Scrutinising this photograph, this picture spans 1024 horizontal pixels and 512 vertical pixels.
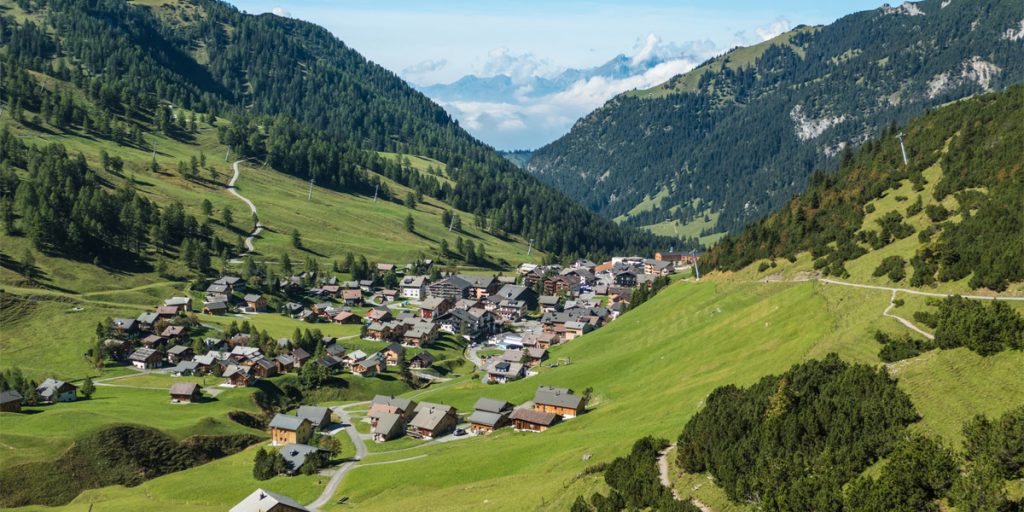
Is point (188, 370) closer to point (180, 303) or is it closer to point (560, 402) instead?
point (180, 303)

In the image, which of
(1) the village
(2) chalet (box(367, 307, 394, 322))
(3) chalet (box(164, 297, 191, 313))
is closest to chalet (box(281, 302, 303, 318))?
(1) the village

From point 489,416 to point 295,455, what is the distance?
29229mm

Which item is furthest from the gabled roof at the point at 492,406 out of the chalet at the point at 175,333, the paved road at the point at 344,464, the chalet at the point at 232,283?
the chalet at the point at 232,283

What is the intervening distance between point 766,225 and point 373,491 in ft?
286

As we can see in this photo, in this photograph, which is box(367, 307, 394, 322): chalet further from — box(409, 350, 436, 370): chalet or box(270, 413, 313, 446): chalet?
box(270, 413, 313, 446): chalet

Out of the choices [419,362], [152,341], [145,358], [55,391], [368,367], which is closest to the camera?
[55,391]

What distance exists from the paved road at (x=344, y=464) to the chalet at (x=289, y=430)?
23.2ft

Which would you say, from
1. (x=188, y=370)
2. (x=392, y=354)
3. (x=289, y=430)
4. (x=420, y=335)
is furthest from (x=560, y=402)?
(x=188, y=370)

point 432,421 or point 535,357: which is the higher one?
point 535,357

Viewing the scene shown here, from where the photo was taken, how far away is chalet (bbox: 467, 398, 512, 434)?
110m

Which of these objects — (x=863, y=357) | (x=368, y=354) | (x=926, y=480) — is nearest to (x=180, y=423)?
(x=368, y=354)

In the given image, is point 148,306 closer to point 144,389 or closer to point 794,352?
point 144,389

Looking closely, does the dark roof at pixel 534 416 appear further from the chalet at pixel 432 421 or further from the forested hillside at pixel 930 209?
the forested hillside at pixel 930 209

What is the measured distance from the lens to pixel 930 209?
297ft
